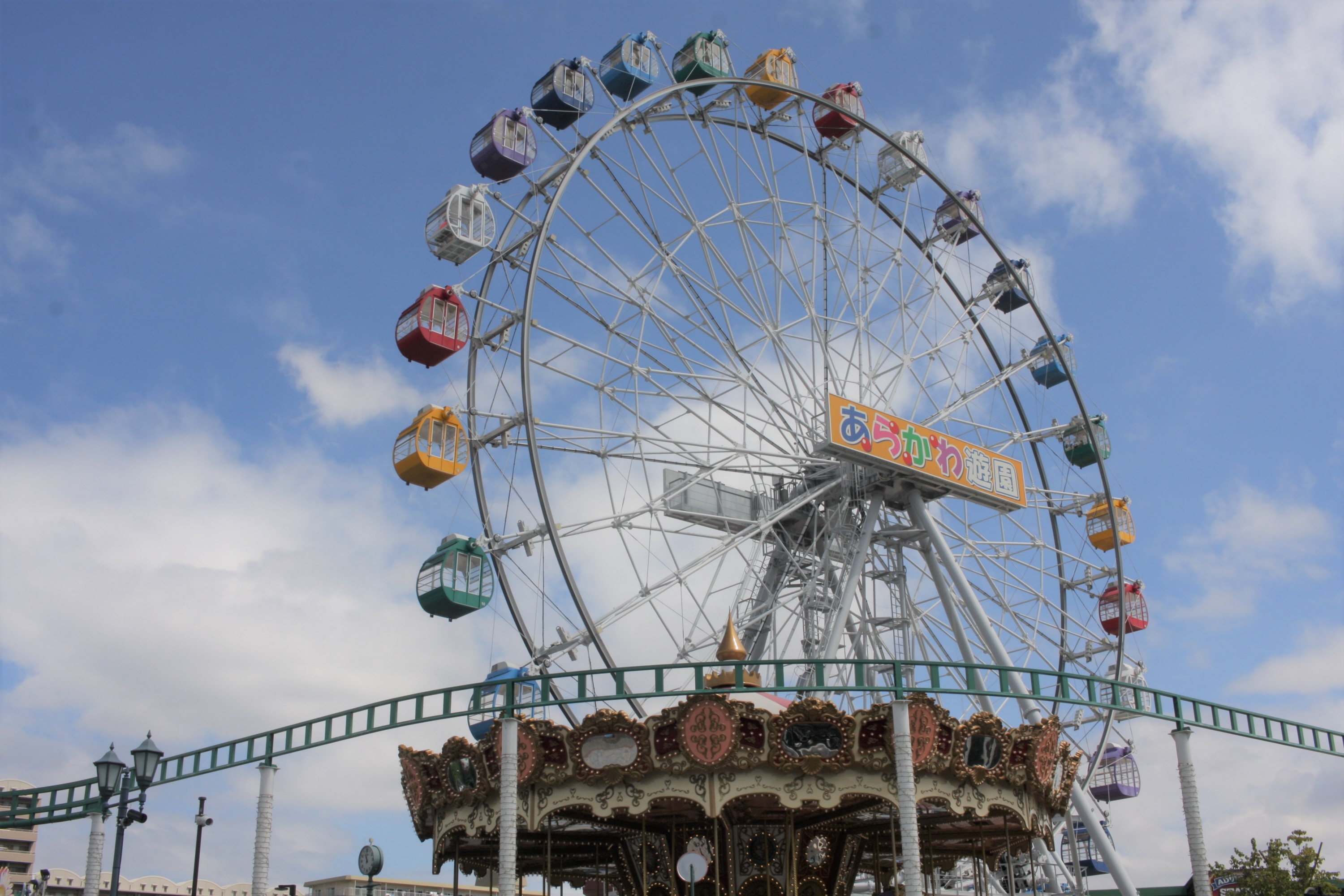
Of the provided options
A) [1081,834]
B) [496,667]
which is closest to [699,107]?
[496,667]

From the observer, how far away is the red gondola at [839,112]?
28.9 m

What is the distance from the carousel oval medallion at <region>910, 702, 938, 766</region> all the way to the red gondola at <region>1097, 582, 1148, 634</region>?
48.6 feet

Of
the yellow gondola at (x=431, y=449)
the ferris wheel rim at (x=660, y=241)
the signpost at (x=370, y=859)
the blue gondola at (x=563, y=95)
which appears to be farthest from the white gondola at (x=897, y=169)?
the signpost at (x=370, y=859)

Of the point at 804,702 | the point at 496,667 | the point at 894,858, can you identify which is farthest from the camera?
the point at 496,667

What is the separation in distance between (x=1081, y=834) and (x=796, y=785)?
30.7 meters

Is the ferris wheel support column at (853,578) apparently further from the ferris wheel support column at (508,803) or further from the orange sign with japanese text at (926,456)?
the ferris wheel support column at (508,803)

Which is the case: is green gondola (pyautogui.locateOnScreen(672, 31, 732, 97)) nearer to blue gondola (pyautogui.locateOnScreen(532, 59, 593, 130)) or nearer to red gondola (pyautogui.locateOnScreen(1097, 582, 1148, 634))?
blue gondola (pyautogui.locateOnScreen(532, 59, 593, 130))

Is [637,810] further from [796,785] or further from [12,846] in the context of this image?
[12,846]

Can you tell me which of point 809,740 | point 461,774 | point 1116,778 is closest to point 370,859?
point 461,774

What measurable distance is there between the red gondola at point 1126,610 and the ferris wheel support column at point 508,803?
1925 cm

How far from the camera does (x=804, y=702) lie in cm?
1791

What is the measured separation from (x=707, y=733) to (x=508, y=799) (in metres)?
3.03

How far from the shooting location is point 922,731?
18.0m

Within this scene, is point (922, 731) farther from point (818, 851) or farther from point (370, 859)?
point (370, 859)
